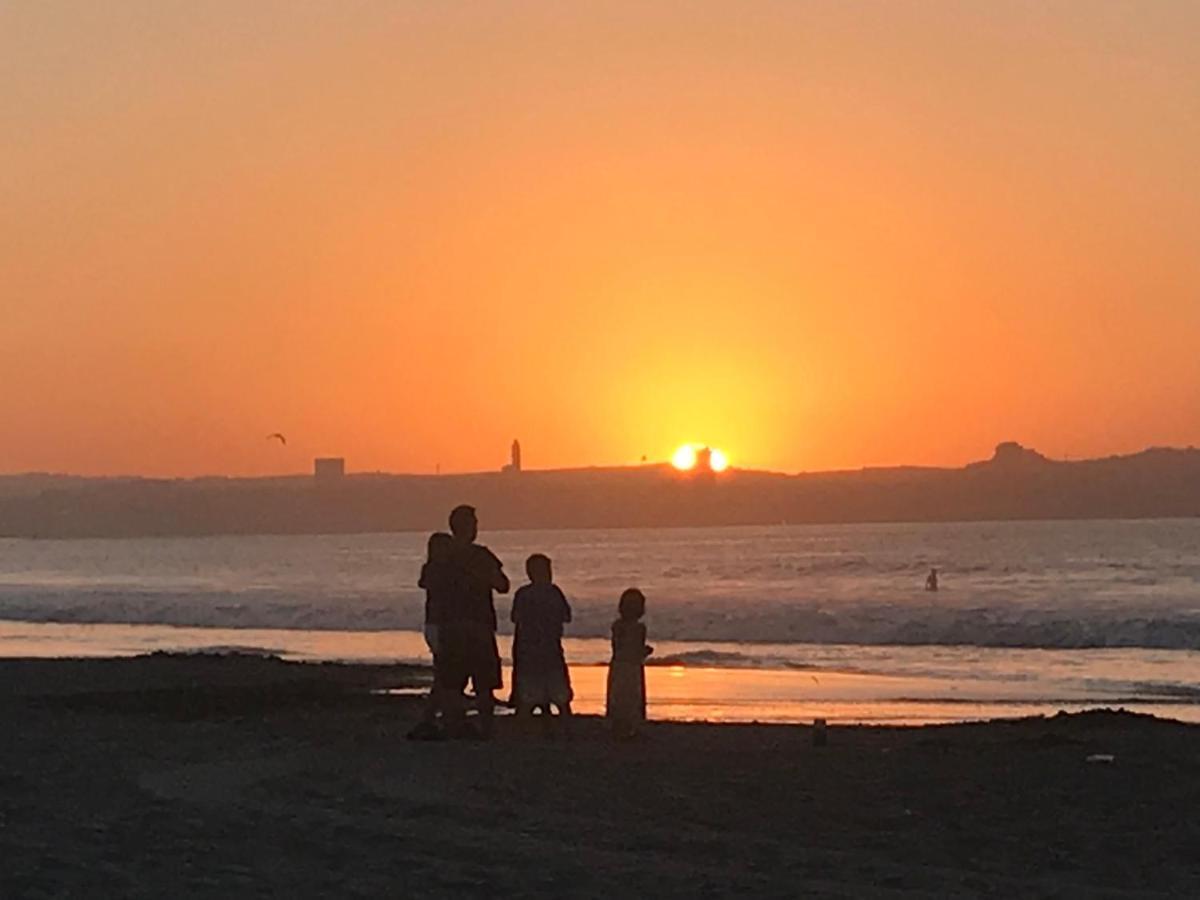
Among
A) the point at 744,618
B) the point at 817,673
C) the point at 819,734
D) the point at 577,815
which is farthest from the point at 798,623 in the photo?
the point at 577,815

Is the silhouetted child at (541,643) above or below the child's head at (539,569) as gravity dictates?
below

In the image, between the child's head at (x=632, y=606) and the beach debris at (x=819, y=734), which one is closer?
the child's head at (x=632, y=606)

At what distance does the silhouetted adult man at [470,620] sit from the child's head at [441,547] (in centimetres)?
5

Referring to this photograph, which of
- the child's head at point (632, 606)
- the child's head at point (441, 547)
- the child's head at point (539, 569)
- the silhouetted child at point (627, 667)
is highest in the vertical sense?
the child's head at point (441, 547)

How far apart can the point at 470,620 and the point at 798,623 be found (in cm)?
3512

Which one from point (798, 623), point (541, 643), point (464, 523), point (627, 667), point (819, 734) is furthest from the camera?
point (798, 623)

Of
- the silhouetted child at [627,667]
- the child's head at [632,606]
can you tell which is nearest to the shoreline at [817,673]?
the silhouetted child at [627,667]

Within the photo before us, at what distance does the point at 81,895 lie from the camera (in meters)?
7.33

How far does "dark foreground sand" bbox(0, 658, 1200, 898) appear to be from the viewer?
26.6ft

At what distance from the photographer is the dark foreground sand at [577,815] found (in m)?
8.10

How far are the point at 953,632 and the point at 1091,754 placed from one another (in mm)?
29606

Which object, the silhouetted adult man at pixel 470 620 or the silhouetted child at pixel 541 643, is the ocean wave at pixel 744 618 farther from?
the silhouetted adult man at pixel 470 620

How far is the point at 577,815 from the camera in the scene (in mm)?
10008

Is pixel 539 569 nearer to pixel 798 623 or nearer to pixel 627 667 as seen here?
pixel 627 667
